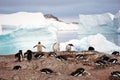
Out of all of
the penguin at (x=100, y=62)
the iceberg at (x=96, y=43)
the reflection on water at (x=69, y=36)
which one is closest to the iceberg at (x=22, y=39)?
the reflection on water at (x=69, y=36)

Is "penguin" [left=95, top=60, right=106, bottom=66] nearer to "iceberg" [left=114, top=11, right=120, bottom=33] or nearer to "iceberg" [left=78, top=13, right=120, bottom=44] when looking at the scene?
"iceberg" [left=78, top=13, right=120, bottom=44]

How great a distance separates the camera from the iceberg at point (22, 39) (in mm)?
15969

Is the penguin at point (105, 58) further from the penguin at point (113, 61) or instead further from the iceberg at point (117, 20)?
the iceberg at point (117, 20)

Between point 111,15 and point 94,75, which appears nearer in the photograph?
point 94,75

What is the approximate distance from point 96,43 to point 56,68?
4964 mm

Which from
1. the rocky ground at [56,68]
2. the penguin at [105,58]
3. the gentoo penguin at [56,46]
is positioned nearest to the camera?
the rocky ground at [56,68]

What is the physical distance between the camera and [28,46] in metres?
16.1

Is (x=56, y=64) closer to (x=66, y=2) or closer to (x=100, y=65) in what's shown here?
(x=100, y=65)

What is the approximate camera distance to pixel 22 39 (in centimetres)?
1614

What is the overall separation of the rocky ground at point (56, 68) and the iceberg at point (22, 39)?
1.84 meters

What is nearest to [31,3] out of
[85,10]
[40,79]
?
[85,10]

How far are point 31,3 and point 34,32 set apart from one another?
1120 millimetres

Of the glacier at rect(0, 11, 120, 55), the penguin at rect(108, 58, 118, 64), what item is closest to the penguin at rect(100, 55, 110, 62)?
the penguin at rect(108, 58, 118, 64)

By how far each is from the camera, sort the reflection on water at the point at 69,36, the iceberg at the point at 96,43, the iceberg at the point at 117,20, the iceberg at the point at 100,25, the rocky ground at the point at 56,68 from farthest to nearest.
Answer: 1. the iceberg at the point at 117,20
2. the iceberg at the point at 100,25
3. the iceberg at the point at 96,43
4. the reflection on water at the point at 69,36
5. the rocky ground at the point at 56,68
